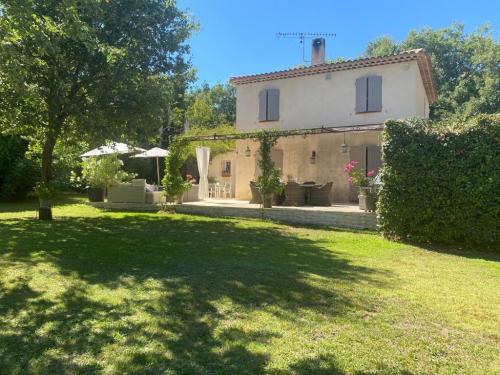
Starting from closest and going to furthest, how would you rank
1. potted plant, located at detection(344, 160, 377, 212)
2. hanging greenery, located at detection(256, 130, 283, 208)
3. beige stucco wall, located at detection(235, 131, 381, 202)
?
potted plant, located at detection(344, 160, 377, 212) < hanging greenery, located at detection(256, 130, 283, 208) < beige stucco wall, located at detection(235, 131, 381, 202)

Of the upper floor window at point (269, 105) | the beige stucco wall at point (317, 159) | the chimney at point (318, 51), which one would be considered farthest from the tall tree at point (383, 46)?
the beige stucco wall at point (317, 159)

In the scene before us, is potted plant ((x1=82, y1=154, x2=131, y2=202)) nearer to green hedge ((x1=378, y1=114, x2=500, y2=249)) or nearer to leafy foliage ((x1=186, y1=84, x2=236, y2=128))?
green hedge ((x1=378, y1=114, x2=500, y2=249))

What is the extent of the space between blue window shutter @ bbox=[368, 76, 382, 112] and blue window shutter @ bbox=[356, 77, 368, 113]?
15 centimetres

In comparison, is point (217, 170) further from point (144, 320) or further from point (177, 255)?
point (144, 320)

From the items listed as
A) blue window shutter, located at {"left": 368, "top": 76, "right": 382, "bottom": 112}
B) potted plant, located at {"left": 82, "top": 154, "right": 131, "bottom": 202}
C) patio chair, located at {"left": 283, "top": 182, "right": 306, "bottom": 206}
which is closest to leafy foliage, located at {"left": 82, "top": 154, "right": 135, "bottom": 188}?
potted plant, located at {"left": 82, "top": 154, "right": 131, "bottom": 202}

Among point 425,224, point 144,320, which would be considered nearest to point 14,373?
point 144,320

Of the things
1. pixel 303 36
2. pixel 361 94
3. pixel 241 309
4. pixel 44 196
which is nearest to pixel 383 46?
pixel 303 36

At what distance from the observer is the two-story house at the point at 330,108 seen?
15.8 metres

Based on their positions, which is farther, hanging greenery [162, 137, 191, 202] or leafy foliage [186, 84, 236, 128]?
leafy foliage [186, 84, 236, 128]

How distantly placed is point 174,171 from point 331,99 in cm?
691

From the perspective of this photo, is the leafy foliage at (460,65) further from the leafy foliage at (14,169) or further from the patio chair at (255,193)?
the leafy foliage at (14,169)

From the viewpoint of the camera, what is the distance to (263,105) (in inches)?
728

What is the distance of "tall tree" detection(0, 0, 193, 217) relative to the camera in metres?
11.1

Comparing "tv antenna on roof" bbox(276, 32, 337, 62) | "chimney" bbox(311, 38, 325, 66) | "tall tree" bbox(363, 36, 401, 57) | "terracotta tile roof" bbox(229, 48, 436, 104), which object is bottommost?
"terracotta tile roof" bbox(229, 48, 436, 104)
